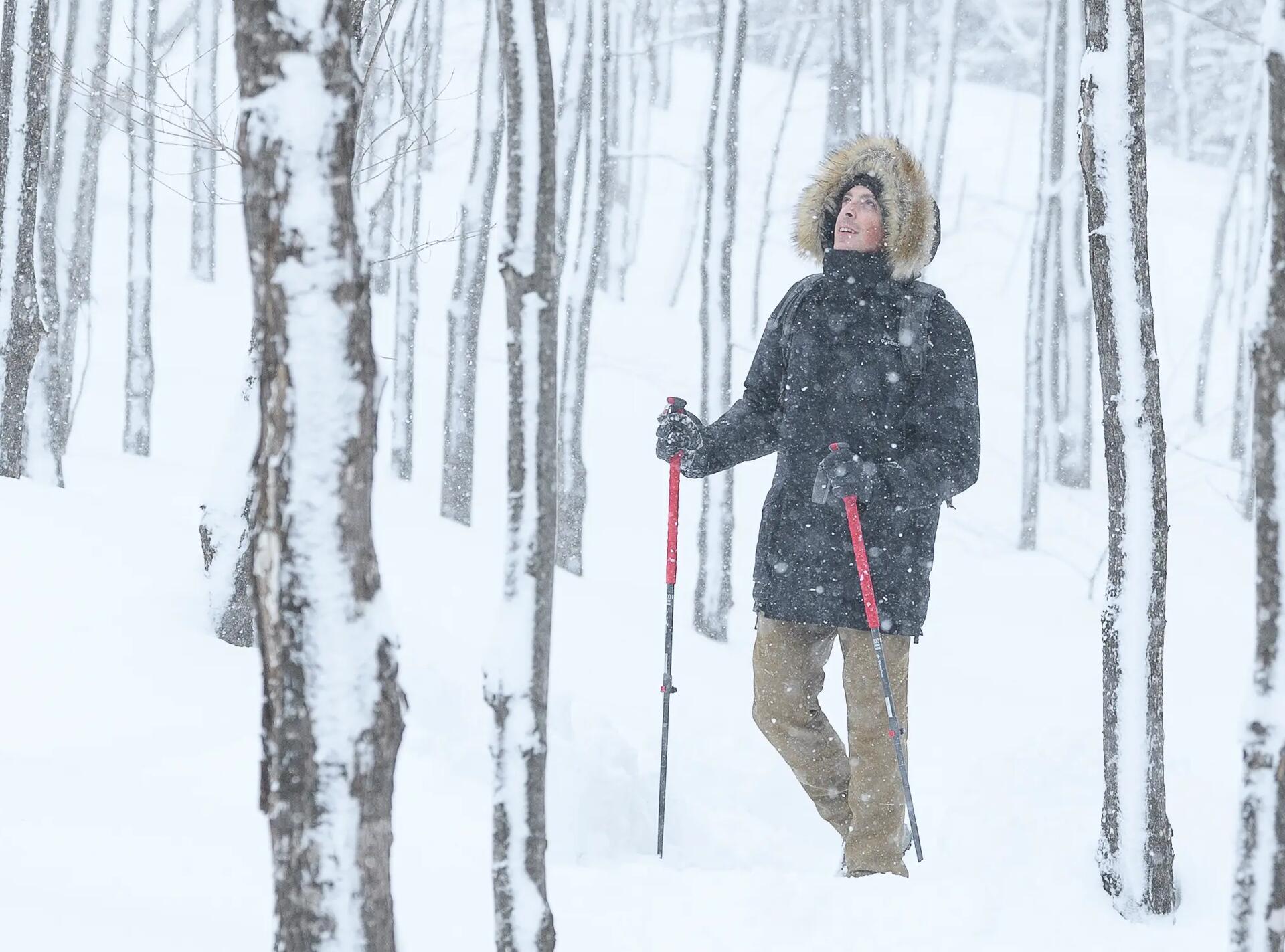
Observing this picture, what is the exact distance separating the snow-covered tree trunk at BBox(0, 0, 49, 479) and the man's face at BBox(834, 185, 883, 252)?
4675mm

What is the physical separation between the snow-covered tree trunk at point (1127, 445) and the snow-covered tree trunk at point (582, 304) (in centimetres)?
619

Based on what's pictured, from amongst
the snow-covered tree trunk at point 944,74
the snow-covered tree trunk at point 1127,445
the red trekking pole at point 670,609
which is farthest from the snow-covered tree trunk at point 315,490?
the snow-covered tree trunk at point 944,74

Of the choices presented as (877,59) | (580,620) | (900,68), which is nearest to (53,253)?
(580,620)

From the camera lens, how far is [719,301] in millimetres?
8656

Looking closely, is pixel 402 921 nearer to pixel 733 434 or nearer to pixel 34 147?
pixel 733 434

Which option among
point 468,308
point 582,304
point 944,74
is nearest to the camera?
point 582,304

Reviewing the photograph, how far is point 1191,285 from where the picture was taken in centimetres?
2311

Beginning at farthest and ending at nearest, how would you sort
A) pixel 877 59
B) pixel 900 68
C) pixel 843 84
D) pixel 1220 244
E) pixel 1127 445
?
pixel 900 68 < pixel 843 84 < pixel 1220 244 < pixel 877 59 < pixel 1127 445

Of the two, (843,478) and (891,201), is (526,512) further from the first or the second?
(891,201)

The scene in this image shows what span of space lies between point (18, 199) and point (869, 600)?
5224 millimetres

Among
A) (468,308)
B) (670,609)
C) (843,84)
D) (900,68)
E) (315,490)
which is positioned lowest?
(670,609)

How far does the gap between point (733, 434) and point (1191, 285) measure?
2232 cm

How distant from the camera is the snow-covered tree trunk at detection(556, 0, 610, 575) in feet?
31.0

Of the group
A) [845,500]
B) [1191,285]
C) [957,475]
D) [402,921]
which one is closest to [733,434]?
[845,500]
